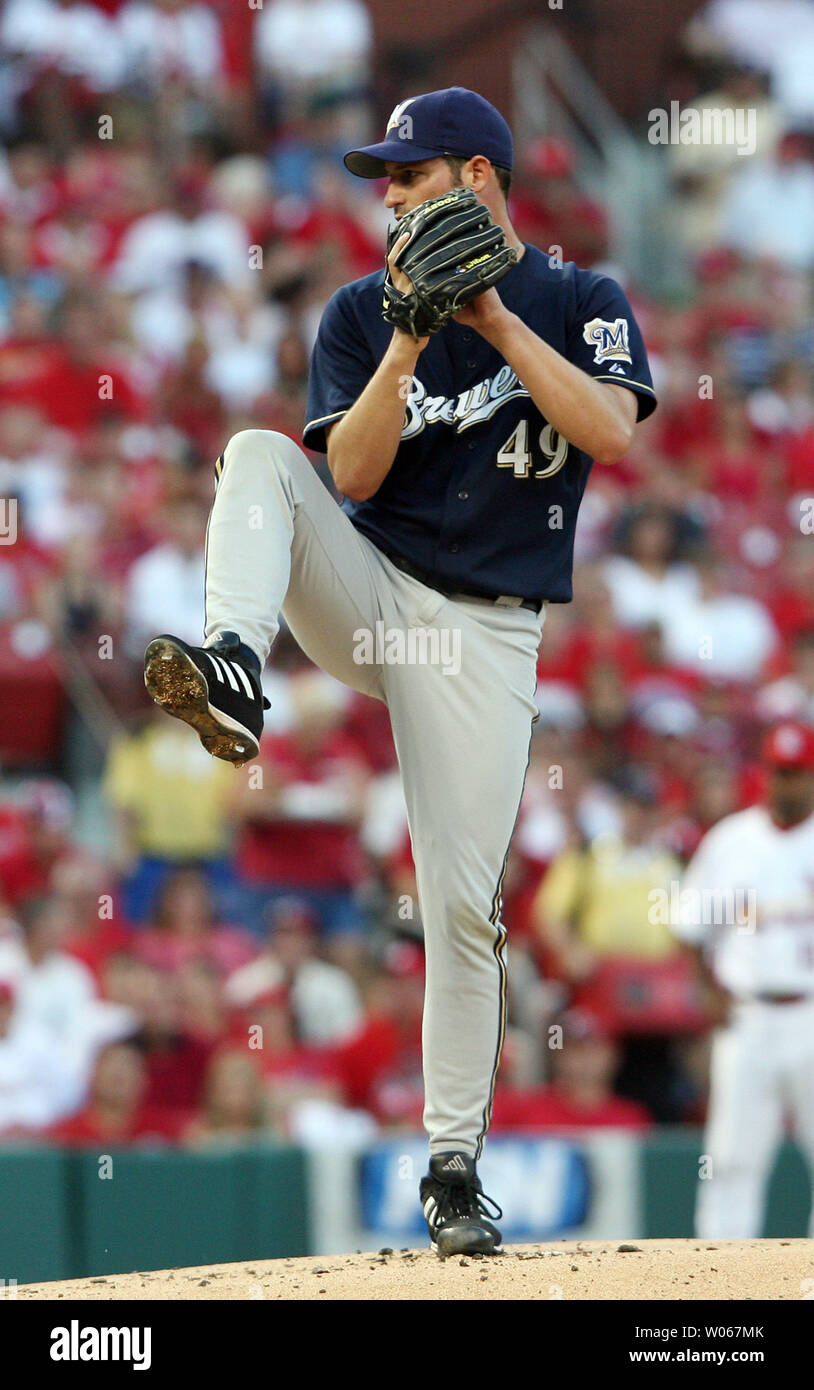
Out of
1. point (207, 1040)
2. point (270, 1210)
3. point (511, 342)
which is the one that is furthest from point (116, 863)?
point (511, 342)

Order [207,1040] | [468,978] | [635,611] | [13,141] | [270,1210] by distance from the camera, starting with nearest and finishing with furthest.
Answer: [468,978], [270,1210], [207,1040], [635,611], [13,141]

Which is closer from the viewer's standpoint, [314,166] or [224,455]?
[224,455]

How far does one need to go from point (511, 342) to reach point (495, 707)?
72 cm

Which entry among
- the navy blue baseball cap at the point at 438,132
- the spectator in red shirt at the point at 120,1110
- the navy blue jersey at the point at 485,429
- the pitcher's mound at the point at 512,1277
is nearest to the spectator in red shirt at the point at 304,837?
the spectator in red shirt at the point at 120,1110

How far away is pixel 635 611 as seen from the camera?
9102 mm

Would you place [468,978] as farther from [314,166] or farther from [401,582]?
[314,166]

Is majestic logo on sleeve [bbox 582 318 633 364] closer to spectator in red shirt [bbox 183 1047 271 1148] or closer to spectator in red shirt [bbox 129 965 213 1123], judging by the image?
spectator in red shirt [bbox 183 1047 271 1148]

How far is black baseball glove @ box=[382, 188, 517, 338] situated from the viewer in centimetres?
337

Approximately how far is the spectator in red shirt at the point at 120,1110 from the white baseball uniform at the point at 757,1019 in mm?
1910

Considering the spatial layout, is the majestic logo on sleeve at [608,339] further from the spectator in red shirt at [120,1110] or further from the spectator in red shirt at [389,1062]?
the spectator in red shirt at [120,1110]

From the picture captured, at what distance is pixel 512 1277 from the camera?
132 inches

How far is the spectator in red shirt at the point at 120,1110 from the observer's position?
687 cm

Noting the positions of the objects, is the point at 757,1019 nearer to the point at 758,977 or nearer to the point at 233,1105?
the point at 758,977

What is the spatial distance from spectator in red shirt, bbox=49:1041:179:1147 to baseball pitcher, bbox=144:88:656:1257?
323 cm
